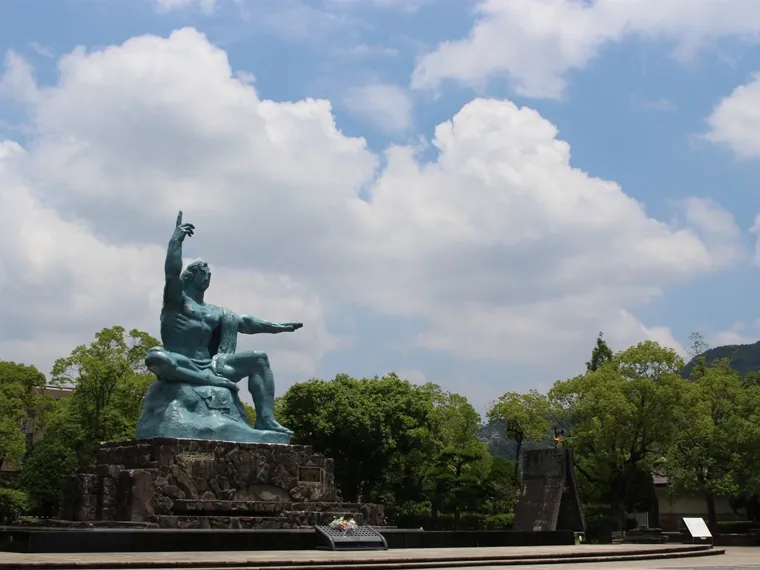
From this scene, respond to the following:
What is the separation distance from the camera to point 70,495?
760 inches

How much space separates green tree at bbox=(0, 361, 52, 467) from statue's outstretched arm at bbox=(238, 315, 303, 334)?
735 inches

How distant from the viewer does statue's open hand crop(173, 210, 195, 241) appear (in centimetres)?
2144

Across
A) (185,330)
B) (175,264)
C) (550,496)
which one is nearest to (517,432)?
(550,496)

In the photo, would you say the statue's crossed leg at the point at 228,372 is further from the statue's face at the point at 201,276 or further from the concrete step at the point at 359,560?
the concrete step at the point at 359,560

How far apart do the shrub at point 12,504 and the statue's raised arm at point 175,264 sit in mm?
20292

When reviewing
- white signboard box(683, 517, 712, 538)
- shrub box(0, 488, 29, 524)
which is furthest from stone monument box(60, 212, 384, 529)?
shrub box(0, 488, 29, 524)

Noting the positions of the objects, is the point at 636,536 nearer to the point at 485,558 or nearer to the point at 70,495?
the point at 485,558

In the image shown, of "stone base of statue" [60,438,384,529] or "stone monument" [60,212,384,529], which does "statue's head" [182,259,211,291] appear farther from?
"stone base of statue" [60,438,384,529]

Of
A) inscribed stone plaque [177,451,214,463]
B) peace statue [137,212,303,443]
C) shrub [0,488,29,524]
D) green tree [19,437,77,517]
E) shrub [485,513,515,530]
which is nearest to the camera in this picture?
inscribed stone plaque [177,451,214,463]

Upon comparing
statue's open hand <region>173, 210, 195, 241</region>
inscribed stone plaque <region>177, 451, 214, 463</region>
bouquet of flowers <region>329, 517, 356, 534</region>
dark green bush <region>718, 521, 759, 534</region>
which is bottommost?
dark green bush <region>718, 521, 759, 534</region>

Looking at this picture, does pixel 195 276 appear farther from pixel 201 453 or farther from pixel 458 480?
pixel 458 480

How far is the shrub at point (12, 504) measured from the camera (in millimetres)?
37562

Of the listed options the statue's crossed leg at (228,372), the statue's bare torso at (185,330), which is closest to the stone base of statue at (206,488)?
the statue's crossed leg at (228,372)

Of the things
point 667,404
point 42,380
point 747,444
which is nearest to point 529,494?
point 667,404
